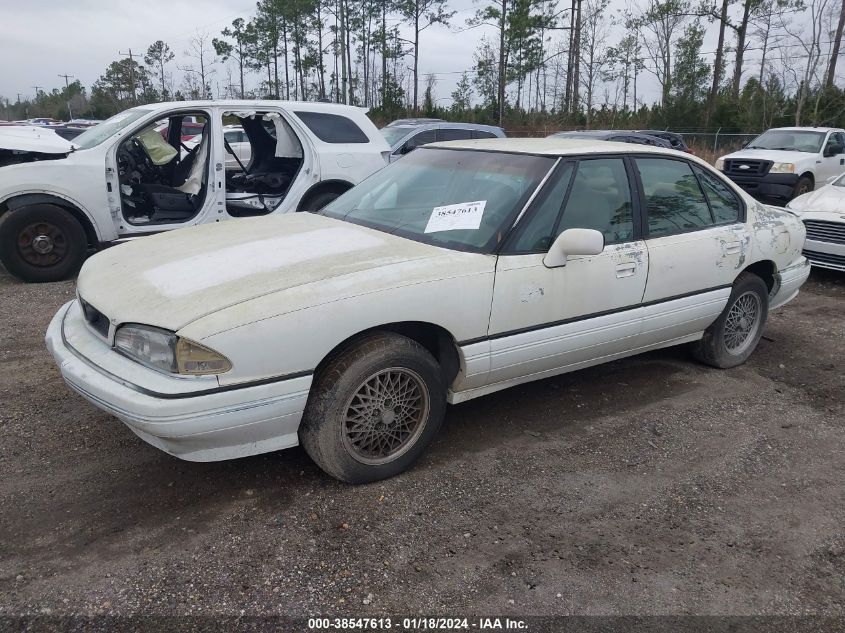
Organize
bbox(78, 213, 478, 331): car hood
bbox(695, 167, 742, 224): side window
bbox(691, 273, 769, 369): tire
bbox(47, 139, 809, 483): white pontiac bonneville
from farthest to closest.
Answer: bbox(691, 273, 769, 369): tire < bbox(695, 167, 742, 224): side window < bbox(78, 213, 478, 331): car hood < bbox(47, 139, 809, 483): white pontiac bonneville

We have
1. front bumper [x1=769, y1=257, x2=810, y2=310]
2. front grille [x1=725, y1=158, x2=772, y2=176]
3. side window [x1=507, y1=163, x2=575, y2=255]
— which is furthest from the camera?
front grille [x1=725, y1=158, x2=772, y2=176]

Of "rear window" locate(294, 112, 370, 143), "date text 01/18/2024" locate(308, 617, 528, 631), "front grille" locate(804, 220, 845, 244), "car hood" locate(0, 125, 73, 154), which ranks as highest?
"rear window" locate(294, 112, 370, 143)

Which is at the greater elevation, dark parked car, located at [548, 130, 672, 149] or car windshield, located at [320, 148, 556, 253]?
dark parked car, located at [548, 130, 672, 149]

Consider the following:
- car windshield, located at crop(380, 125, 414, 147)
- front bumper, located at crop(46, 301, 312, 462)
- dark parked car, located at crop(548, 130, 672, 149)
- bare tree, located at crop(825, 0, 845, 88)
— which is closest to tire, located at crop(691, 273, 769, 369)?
front bumper, located at crop(46, 301, 312, 462)

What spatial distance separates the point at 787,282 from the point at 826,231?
3328 mm

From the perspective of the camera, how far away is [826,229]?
7.70m

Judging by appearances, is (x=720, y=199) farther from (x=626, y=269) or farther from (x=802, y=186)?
(x=802, y=186)

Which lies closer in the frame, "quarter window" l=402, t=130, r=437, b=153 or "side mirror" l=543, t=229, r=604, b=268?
"side mirror" l=543, t=229, r=604, b=268

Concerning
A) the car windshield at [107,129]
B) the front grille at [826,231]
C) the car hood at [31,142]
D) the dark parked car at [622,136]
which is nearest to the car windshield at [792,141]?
the dark parked car at [622,136]

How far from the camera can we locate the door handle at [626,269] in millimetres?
3799

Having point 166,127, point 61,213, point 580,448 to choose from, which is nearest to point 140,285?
point 580,448

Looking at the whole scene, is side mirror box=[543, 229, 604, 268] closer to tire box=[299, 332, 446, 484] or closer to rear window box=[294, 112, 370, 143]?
tire box=[299, 332, 446, 484]

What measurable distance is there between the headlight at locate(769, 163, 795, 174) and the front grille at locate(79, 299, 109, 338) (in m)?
14.2

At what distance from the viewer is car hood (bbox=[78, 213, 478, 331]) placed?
112 inches
